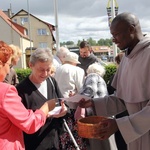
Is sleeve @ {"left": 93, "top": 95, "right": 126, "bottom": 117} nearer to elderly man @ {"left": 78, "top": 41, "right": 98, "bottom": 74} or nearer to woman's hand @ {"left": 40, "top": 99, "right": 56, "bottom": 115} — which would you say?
woman's hand @ {"left": 40, "top": 99, "right": 56, "bottom": 115}

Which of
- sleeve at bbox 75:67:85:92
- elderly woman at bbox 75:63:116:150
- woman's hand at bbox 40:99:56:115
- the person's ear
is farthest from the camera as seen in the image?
sleeve at bbox 75:67:85:92

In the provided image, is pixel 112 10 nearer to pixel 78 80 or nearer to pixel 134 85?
pixel 78 80

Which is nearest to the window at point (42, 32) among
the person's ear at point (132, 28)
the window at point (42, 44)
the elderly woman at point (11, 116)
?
the window at point (42, 44)

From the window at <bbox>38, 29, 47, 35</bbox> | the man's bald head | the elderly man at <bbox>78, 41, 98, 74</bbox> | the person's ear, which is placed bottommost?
the elderly man at <bbox>78, 41, 98, 74</bbox>

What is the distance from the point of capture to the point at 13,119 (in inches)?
79.4

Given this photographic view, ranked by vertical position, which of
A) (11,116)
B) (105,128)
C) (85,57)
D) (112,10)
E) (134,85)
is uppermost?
(112,10)

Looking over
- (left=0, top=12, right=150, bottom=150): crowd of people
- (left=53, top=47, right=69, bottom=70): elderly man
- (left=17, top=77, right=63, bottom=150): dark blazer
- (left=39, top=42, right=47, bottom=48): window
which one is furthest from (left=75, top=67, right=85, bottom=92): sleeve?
(left=39, top=42, right=47, bottom=48): window

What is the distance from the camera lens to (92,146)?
14.8ft

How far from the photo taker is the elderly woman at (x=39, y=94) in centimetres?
283

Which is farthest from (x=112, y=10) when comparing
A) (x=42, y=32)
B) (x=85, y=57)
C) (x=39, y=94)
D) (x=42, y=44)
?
(x=42, y=32)

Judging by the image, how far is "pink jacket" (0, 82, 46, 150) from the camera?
1.98 meters

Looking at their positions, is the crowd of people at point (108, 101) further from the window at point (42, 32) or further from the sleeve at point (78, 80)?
the window at point (42, 32)

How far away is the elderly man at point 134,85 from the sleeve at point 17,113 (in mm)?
530

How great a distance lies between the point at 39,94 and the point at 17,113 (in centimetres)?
84
